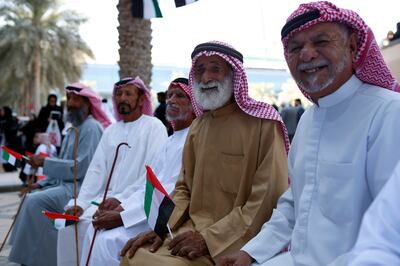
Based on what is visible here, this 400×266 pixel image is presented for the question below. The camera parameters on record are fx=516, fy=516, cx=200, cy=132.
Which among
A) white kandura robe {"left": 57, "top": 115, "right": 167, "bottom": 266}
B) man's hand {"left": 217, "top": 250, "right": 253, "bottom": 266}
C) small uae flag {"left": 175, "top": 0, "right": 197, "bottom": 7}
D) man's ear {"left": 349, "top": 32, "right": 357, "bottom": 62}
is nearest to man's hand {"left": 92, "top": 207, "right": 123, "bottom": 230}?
white kandura robe {"left": 57, "top": 115, "right": 167, "bottom": 266}

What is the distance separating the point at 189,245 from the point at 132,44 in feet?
18.6

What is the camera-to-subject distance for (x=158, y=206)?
2803mm

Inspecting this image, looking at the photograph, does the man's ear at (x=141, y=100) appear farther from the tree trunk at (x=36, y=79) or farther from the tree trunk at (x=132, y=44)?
the tree trunk at (x=36, y=79)

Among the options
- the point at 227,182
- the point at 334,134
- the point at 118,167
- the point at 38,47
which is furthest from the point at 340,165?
the point at 38,47

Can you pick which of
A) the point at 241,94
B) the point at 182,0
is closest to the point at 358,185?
the point at 241,94

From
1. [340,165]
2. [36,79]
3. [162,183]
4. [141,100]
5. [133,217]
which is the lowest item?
[133,217]

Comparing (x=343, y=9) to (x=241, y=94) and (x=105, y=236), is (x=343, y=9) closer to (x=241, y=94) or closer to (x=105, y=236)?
(x=241, y=94)

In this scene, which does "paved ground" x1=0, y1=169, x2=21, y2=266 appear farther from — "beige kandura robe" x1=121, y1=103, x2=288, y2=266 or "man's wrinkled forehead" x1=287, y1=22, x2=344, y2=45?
"man's wrinkled forehead" x1=287, y1=22, x2=344, y2=45

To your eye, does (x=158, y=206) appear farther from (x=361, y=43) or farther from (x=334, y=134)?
(x=361, y=43)

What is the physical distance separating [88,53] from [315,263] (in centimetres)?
2463

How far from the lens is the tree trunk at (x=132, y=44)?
7.90m

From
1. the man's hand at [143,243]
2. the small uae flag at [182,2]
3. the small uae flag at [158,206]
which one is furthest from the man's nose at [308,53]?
the small uae flag at [182,2]

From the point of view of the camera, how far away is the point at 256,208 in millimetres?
2797

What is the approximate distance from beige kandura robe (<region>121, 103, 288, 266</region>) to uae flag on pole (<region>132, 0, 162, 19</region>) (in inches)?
137
